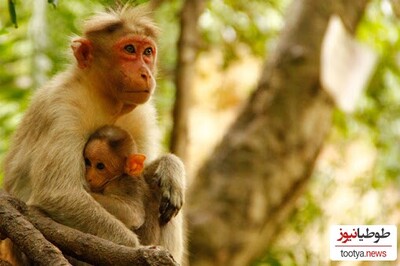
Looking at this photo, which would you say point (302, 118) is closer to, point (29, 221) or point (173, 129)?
point (173, 129)

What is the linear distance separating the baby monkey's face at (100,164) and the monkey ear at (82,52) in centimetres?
39

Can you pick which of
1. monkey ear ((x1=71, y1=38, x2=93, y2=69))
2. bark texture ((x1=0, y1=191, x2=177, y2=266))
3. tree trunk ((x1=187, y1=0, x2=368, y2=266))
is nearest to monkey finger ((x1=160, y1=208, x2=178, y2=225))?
bark texture ((x1=0, y1=191, x2=177, y2=266))

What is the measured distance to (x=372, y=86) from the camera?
834 centimetres

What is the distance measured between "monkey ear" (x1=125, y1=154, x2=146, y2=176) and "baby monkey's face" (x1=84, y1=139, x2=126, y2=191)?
5 cm

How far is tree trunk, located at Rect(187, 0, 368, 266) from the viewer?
709 centimetres

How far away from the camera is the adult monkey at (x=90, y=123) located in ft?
10.9

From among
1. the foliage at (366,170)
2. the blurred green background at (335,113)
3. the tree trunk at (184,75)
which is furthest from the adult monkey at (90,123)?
the foliage at (366,170)

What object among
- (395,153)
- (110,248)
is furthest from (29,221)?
(395,153)

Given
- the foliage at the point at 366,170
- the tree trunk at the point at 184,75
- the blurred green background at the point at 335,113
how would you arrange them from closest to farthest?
the tree trunk at the point at 184,75 → the blurred green background at the point at 335,113 → the foliage at the point at 366,170

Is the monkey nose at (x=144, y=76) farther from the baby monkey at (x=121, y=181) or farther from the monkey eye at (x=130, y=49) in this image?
the baby monkey at (x=121, y=181)

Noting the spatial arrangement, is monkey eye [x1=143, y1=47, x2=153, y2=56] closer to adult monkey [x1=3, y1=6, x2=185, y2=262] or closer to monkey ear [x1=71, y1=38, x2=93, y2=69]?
adult monkey [x1=3, y1=6, x2=185, y2=262]

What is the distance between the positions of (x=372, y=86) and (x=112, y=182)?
529 centimetres

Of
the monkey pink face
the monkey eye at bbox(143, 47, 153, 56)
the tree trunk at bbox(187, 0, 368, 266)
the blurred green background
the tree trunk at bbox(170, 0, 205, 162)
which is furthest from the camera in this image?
the tree trunk at bbox(187, 0, 368, 266)

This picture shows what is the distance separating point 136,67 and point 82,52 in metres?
0.26
